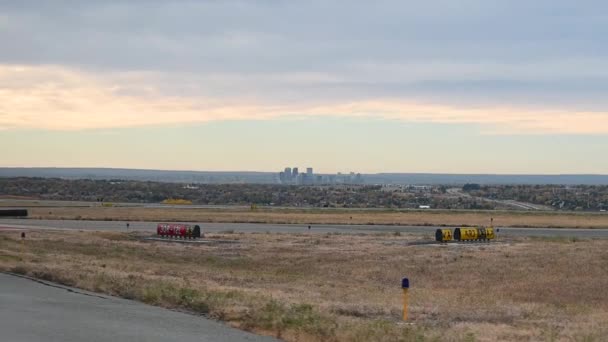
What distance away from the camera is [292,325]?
15289 mm

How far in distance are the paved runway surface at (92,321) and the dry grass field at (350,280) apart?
2.82 feet

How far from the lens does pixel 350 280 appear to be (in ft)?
105

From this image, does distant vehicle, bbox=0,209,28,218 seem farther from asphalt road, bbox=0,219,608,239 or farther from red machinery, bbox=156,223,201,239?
red machinery, bbox=156,223,201,239

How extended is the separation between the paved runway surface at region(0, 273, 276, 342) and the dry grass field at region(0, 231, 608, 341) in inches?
33.9

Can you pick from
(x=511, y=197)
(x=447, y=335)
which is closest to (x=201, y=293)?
(x=447, y=335)

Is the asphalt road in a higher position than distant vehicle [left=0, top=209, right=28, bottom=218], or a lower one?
lower

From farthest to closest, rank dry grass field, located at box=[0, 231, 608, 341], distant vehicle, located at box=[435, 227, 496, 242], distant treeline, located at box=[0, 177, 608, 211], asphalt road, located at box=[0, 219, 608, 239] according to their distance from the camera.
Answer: distant treeline, located at box=[0, 177, 608, 211] → asphalt road, located at box=[0, 219, 608, 239] → distant vehicle, located at box=[435, 227, 496, 242] → dry grass field, located at box=[0, 231, 608, 341]

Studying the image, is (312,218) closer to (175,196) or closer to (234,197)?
(234,197)

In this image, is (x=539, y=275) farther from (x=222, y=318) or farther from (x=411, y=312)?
(x=222, y=318)

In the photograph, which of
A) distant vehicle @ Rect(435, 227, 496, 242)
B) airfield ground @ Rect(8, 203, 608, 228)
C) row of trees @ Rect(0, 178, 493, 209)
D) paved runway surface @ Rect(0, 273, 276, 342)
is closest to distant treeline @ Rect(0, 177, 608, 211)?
row of trees @ Rect(0, 178, 493, 209)

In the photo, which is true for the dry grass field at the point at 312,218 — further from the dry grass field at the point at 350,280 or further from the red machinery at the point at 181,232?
the dry grass field at the point at 350,280

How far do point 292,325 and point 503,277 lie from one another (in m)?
19.6

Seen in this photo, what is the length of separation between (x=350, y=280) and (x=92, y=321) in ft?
58.2

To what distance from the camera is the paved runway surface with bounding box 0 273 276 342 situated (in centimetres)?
1377
